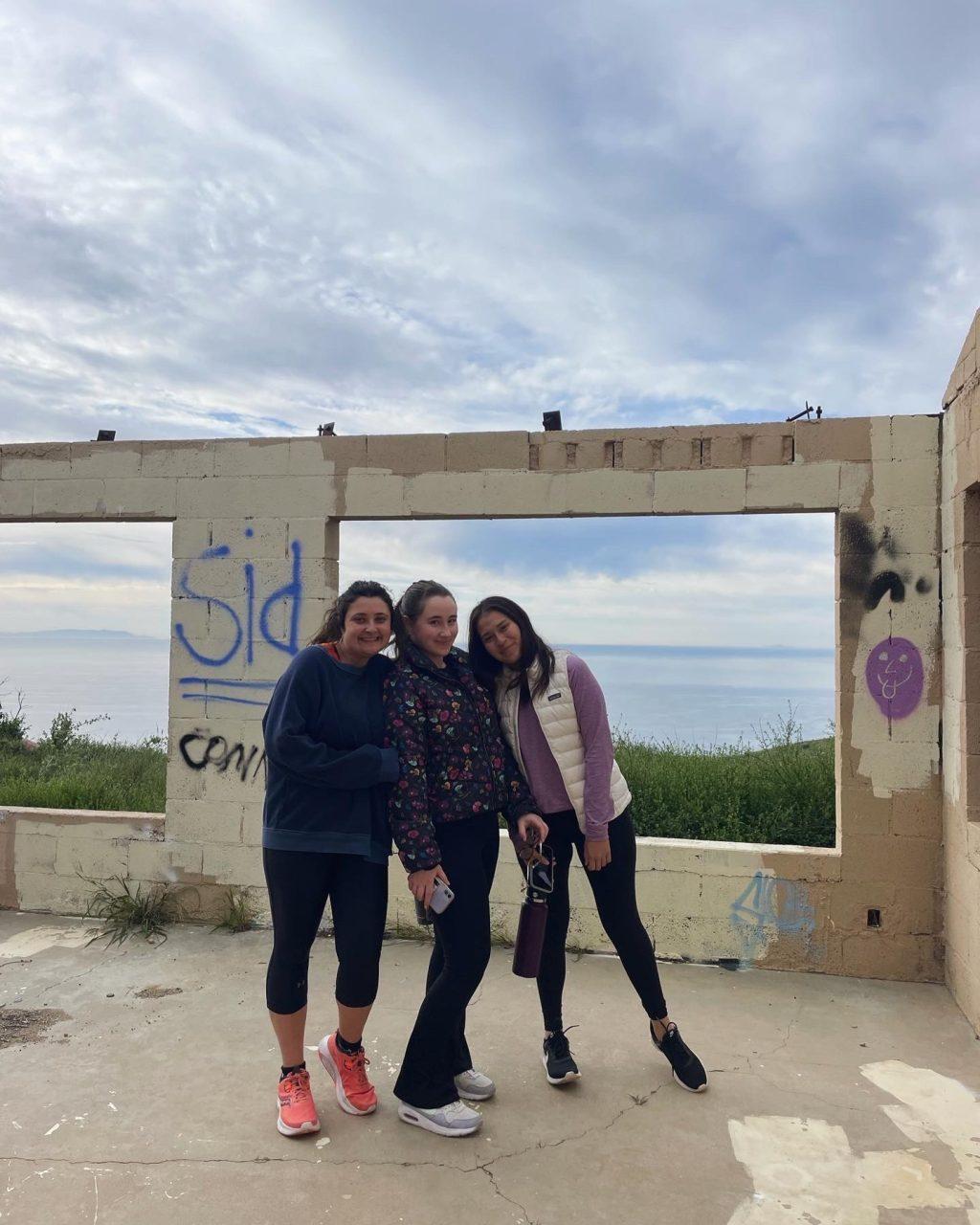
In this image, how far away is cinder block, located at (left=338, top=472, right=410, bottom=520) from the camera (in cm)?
477

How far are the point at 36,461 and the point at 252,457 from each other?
1363 mm

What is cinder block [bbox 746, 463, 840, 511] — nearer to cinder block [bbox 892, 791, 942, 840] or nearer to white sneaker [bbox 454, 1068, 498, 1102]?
cinder block [bbox 892, 791, 942, 840]

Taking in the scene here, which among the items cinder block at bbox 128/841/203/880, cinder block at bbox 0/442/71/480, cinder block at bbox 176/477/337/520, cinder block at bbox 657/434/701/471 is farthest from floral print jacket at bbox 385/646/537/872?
cinder block at bbox 0/442/71/480

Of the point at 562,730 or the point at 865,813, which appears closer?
the point at 562,730

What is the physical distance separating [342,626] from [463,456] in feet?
7.07

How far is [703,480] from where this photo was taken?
4461 millimetres

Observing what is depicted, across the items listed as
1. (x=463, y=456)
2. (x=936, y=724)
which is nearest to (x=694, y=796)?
(x=936, y=724)

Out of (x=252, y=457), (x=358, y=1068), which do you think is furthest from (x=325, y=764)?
(x=252, y=457)

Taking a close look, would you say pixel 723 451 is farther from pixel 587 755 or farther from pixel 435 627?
pixel 435 627

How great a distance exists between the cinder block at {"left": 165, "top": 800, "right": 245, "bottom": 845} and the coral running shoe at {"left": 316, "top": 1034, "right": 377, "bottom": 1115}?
2134 mm

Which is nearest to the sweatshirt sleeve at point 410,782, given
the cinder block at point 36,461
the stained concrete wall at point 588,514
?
the stained concrete wall at point 588,514

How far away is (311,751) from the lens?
2588mm

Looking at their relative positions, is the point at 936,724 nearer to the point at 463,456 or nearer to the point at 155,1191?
the point at 463,456

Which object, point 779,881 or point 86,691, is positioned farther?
point 86,691
